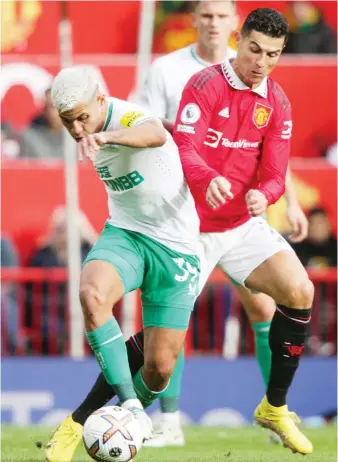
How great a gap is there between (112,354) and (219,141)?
165 centimetres

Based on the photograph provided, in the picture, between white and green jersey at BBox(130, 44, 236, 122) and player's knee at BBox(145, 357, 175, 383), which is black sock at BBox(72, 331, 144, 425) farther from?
white and green jersey at BBox(130, 44, 236, 122)

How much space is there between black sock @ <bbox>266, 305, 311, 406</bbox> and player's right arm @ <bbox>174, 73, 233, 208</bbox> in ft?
3.55

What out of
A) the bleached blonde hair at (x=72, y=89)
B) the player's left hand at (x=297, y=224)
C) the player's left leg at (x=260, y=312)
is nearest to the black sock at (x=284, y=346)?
the player's left hand at (x=297, y=224)

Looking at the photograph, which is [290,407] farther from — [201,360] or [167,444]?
[167,444]

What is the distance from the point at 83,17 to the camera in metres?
15.5

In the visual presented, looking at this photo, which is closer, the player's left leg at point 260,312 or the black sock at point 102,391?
the black sock at point 102,391

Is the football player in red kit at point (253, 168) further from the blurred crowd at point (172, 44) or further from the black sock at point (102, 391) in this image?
the blurred crowd at point (172, 44)

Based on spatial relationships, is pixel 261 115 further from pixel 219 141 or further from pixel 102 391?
pixel 102 391

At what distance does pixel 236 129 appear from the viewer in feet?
23.5

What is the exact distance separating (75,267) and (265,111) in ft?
15.2

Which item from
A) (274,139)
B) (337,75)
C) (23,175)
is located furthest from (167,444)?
(337,75)

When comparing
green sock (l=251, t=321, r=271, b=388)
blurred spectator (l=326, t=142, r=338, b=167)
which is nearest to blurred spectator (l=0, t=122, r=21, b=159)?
blurred spectator (l=326, t=142, r=338, b=167)

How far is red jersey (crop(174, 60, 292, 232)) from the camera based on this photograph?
700cm

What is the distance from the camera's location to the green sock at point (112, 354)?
246 inches
